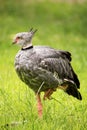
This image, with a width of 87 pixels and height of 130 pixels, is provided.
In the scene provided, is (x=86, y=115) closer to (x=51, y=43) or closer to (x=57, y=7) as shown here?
(x=51, y=43)

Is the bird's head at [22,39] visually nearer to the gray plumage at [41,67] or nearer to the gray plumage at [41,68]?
the gray plumage at [41,67]

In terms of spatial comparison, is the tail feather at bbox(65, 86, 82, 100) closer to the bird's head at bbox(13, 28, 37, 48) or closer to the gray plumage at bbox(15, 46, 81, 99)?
the gray plumage at bbox(15, 46, 81, 99)

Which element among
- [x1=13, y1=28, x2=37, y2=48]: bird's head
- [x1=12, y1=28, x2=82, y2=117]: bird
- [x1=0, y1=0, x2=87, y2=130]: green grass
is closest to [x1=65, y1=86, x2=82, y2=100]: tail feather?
[x1=12, y1=28, x2=82, y2=117]: bird

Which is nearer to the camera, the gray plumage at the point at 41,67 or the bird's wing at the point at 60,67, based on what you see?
the gray plumage at the point at 41,67

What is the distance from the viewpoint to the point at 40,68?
7.98 m

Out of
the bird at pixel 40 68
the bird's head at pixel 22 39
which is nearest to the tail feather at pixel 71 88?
the bird at pixel 40 68

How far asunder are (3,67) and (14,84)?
9.40ft

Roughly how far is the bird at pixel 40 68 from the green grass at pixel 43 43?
19cm

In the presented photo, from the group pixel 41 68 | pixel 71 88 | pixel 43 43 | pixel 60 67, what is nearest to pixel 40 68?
pixel 41 68

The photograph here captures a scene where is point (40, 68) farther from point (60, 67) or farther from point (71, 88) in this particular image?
point (71, 88)

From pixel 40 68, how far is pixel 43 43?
34.4 feet

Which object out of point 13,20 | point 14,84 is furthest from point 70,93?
point 13,20

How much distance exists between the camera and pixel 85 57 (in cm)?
1606

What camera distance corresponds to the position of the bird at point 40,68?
7918mm
